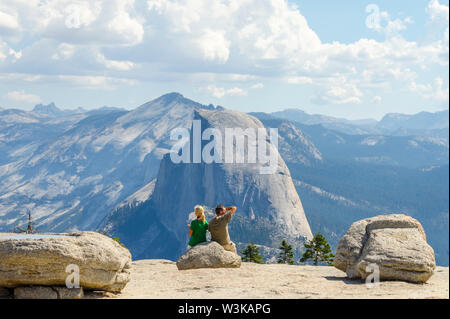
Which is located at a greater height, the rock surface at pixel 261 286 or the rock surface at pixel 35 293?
the rock surface at pixel 35 293

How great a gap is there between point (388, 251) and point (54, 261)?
543 inches

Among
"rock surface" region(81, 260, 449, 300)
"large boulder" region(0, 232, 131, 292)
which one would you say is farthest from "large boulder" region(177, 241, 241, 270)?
"large boulder" region(0, 232, 131, 292)

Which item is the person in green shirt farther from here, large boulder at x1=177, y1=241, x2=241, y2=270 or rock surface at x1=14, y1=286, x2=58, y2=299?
rock surface at x1=14, y1=286, x2=58, y2=299

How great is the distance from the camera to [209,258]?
2491 cm

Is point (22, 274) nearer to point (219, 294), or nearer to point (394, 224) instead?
point (219, 294)

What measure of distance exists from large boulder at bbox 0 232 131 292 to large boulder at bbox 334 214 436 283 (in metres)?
10.9

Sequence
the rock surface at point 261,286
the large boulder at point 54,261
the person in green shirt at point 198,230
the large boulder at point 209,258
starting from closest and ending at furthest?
the large boulder at point 54,261, the rock surface at point 261,286, the large boulder at point 209,258, the person in green shirt at point 198,230

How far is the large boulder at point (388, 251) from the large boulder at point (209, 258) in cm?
517

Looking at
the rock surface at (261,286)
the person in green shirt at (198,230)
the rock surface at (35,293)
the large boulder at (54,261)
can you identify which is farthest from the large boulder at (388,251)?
the rock surface at (35,293)

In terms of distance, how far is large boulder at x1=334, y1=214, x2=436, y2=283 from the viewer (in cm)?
2133

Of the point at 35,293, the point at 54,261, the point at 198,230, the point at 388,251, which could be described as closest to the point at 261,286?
the point at 388,251

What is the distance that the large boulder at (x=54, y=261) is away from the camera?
17.5 metres

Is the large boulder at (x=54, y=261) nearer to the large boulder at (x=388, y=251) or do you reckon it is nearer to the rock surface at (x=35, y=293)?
the rock surface at (x=35, y=293)
